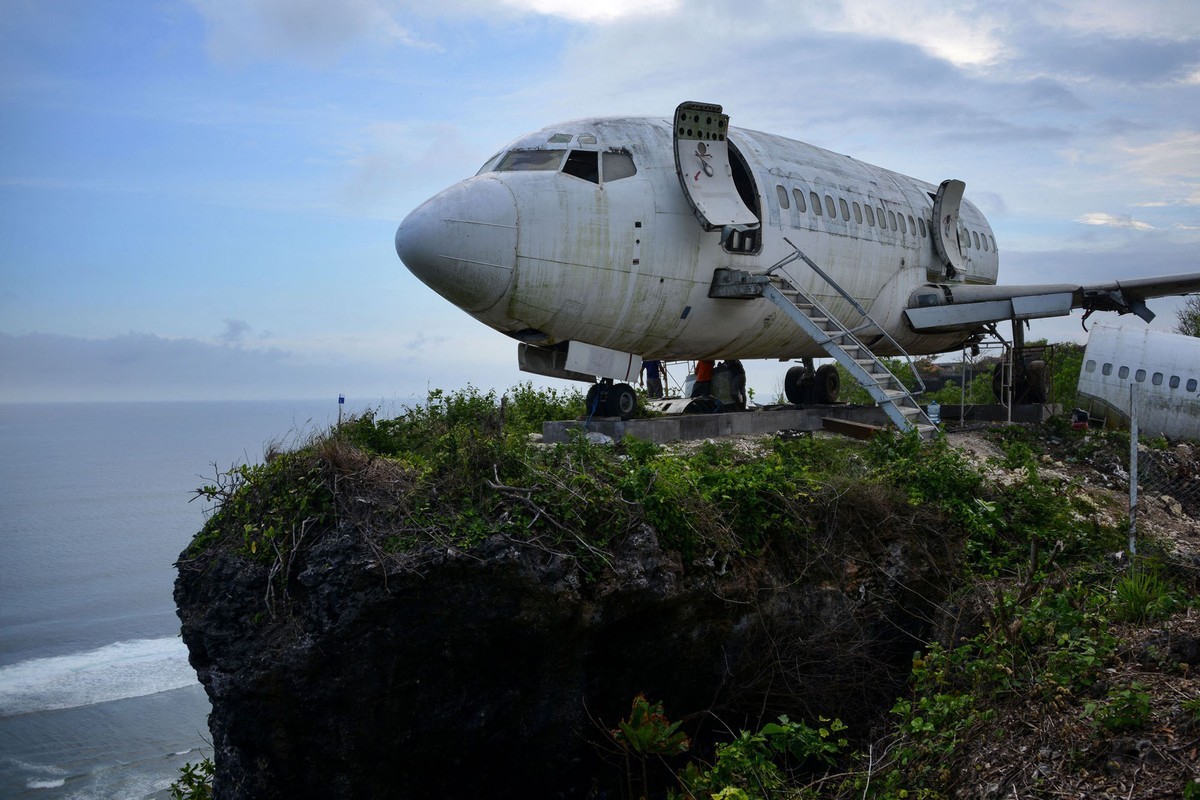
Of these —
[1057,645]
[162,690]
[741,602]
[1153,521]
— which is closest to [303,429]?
[741,602]

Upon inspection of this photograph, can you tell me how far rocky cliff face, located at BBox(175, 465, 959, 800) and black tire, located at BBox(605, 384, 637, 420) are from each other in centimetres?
424

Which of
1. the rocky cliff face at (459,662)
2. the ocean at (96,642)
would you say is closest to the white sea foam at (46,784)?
the ocean at (96,642)

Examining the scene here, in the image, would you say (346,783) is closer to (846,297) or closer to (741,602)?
(741,602)

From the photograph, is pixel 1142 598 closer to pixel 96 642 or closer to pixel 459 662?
pixel 459 662

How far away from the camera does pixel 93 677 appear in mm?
20875

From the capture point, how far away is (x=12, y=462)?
5978 cm

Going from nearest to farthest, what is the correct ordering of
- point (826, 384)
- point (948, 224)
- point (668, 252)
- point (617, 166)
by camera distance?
point (617, 166) < point (668, 252) < point (948, 224) < point (826, 384)

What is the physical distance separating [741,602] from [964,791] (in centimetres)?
278

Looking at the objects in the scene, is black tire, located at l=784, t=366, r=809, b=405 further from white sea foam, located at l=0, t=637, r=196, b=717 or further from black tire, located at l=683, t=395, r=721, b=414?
white sea foam, located at l=0, t=637, r=196, b=717

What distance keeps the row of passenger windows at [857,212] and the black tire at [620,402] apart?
349cm

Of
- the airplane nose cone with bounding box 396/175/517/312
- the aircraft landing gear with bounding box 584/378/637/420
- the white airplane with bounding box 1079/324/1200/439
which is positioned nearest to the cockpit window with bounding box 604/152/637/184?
the airplane nose cone with bounding box 396/175/517/312

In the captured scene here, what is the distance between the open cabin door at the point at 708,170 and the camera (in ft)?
42.1

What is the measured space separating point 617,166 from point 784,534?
5.15 metres

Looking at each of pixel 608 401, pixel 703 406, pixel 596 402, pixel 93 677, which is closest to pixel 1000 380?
pixel 703 406
